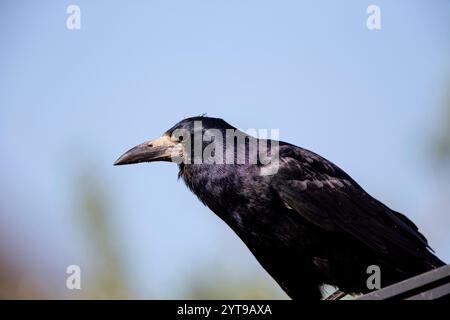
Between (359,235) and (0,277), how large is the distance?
5.07 meters

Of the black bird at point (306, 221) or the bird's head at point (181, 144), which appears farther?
the bird's head at point (181, 144)

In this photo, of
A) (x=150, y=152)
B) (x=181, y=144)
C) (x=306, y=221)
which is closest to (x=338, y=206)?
(x=306, y=221)

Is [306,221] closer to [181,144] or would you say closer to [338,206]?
[338,206]

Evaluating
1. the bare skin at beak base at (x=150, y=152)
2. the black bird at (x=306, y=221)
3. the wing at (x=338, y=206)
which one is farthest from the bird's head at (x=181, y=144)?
the wing at (x=338, y=206)

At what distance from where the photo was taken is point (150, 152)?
7.25 meters

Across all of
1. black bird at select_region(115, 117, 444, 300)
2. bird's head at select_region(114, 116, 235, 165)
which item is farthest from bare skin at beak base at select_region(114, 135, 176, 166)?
black bird at select_region(115, 117, 444, 300)

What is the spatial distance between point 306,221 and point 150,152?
1508 millimetres

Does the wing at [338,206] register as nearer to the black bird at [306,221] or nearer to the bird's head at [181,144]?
the black bird at [306,221]

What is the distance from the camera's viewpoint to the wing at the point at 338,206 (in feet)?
21.4

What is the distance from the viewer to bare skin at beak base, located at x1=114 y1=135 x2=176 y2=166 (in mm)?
7207

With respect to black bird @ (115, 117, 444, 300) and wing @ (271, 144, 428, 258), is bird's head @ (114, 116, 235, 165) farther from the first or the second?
wing @ (271, 144, 428, 258)

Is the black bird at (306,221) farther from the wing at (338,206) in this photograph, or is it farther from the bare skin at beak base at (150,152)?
the bare skin at beak base at (150,152)

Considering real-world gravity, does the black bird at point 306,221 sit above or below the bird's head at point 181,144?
below
